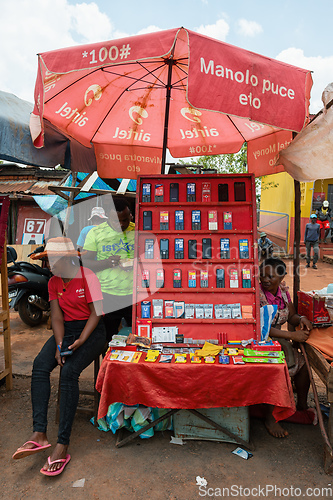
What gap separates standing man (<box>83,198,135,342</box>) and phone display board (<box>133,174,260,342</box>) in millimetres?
319

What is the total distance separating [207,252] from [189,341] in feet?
2.61

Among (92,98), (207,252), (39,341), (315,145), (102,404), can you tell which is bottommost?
(39,341)

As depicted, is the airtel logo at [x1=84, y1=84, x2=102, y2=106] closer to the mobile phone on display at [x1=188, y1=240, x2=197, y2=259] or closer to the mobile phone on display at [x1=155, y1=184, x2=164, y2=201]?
the mobile phone on display at [x1=155, y1=184, x2=164, y2=201]

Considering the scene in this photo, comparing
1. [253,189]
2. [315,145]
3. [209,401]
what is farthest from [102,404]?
[315,145]

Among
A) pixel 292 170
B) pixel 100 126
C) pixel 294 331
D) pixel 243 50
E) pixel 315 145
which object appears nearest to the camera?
pixel 243 50

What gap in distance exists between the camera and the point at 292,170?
2.80 metres

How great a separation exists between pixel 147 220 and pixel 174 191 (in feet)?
1.22

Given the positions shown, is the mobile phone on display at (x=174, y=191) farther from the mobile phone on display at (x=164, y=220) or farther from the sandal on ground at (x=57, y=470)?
the sandal on ground at (x=57, y=470)

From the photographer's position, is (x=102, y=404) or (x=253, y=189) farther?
(x=253, y=189)

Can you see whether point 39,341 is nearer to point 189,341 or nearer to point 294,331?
point 189,341

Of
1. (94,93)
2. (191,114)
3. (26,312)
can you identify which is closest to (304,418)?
(191,114)

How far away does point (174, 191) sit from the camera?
10.6 feet

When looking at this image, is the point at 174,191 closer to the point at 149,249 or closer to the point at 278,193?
the point at 149,249

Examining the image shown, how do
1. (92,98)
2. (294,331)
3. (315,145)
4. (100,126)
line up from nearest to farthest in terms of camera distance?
(315,145), (294,331), (92,98), (100,126)
